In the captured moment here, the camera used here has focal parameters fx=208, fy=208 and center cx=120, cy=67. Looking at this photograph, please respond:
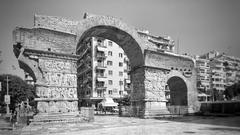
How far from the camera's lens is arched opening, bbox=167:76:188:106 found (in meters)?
19.0

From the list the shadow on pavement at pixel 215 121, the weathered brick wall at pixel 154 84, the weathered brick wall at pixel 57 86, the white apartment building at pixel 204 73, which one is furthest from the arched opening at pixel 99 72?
the weathered brick wall at pixel 57 86

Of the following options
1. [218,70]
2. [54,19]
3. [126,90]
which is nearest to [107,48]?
[126,90]

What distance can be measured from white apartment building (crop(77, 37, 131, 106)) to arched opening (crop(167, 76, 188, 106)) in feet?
68.3

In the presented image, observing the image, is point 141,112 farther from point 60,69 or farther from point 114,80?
point 114,80

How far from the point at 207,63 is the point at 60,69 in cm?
5297

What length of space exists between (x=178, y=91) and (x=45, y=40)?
12945 millimetres

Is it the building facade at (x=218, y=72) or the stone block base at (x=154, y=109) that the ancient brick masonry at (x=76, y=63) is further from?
the building facade at (x=218, y=72)

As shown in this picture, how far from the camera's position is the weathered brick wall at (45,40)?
1183cm

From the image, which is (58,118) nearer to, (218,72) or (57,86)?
(57,86)

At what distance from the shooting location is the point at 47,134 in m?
8.35

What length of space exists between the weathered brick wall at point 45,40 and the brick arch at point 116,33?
853mm

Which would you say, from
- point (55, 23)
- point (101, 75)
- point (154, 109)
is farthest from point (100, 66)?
point (55, 23)

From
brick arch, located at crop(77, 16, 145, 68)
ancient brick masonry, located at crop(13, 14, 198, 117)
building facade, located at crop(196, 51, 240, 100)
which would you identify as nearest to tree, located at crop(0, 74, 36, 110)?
ancient brick masonry, located at crop(13, 14, 198, 117)

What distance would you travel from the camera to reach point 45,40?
12.5 m
